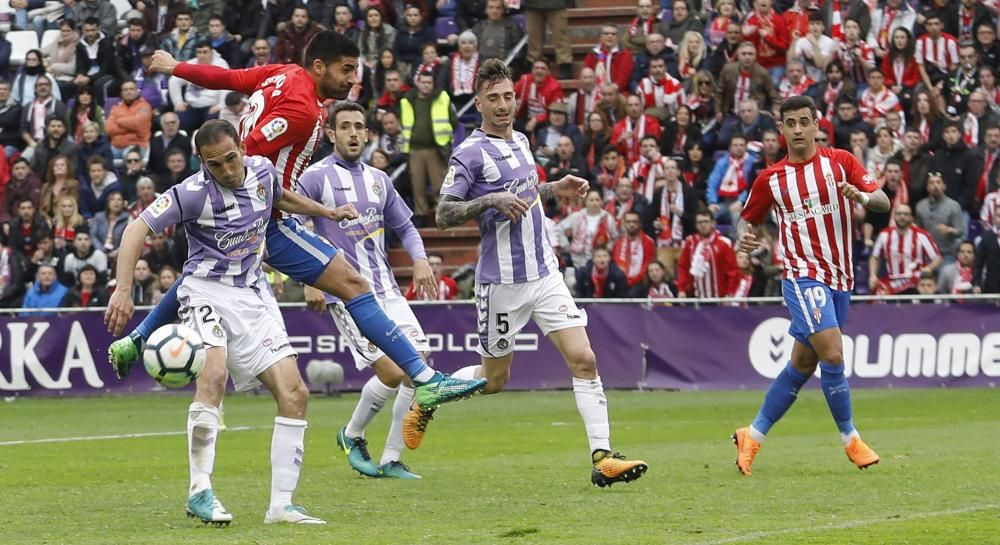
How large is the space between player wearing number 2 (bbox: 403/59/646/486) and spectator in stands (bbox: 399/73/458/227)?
13.5 meters

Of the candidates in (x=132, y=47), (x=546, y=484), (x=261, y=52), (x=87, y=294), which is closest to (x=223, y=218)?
(x=546, y=484)

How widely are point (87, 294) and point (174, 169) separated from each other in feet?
8.43

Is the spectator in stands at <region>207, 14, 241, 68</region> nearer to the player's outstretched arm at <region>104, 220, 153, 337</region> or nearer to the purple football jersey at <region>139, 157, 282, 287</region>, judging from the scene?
Answer: the purple football jersey at <region>139, 157, 282, 287</region>

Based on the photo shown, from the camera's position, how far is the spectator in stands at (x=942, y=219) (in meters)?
21.4

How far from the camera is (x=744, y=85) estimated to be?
23.8m

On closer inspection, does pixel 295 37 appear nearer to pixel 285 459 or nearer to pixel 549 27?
pixel 549 27

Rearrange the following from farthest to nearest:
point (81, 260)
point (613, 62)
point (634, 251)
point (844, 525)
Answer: point (613, 62)
point (81, 260)
point (634, 251)
point (844, 525)

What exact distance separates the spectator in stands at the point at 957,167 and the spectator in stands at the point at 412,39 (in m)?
8.75

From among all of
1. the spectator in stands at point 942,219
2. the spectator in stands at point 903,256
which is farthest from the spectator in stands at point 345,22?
the spectator in stands at point 942,219

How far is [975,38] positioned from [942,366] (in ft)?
18.8

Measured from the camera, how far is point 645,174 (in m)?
23.7

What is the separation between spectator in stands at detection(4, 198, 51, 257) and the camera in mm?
24969

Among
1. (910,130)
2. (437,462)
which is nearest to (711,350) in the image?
(910,130)

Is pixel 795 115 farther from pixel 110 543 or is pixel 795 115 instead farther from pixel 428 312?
Answer: pixel 428 312
